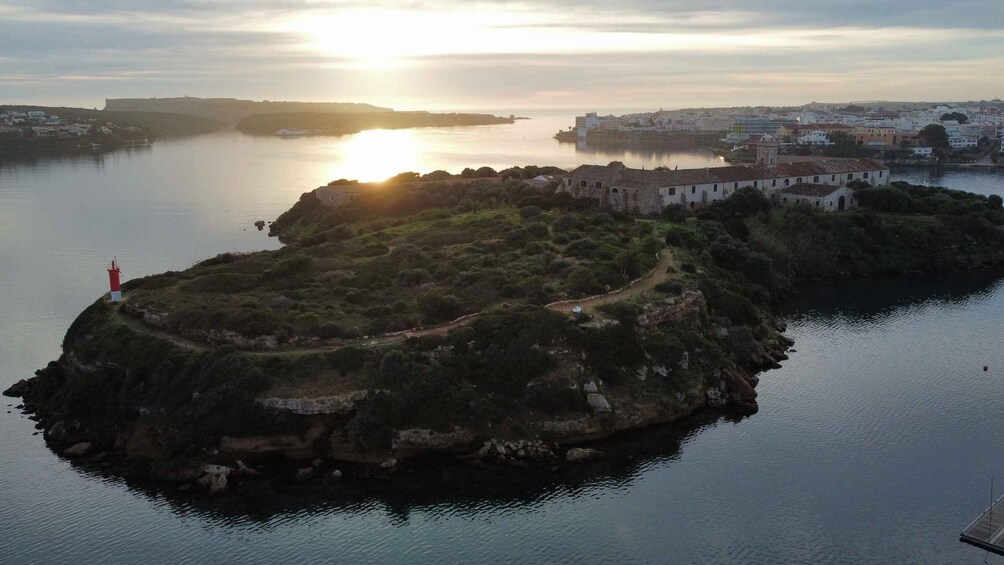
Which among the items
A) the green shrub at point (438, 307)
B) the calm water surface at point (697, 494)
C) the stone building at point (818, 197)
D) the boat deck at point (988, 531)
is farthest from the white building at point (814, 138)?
the boat deck at point (988, 531)

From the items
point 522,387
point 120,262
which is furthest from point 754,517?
point 120,262

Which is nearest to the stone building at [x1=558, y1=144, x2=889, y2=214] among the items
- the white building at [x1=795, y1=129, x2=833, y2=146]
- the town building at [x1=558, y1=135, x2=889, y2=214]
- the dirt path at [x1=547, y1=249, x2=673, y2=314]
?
the town building at [x1=558, y1=135, x2=889, y2=214]

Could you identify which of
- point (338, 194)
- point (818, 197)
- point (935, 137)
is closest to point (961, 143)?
point (935, 137)

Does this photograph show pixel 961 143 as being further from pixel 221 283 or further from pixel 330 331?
pixel 330 331

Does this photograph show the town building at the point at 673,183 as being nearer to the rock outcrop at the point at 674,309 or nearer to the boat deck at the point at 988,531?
the rock outcrop at the point at 674,309

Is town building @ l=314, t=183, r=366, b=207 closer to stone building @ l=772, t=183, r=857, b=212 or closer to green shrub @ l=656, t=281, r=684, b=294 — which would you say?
stone building @ l=772, t=183, r=857, b=212

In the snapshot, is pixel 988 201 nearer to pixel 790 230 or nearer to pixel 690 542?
pixel 790 230
